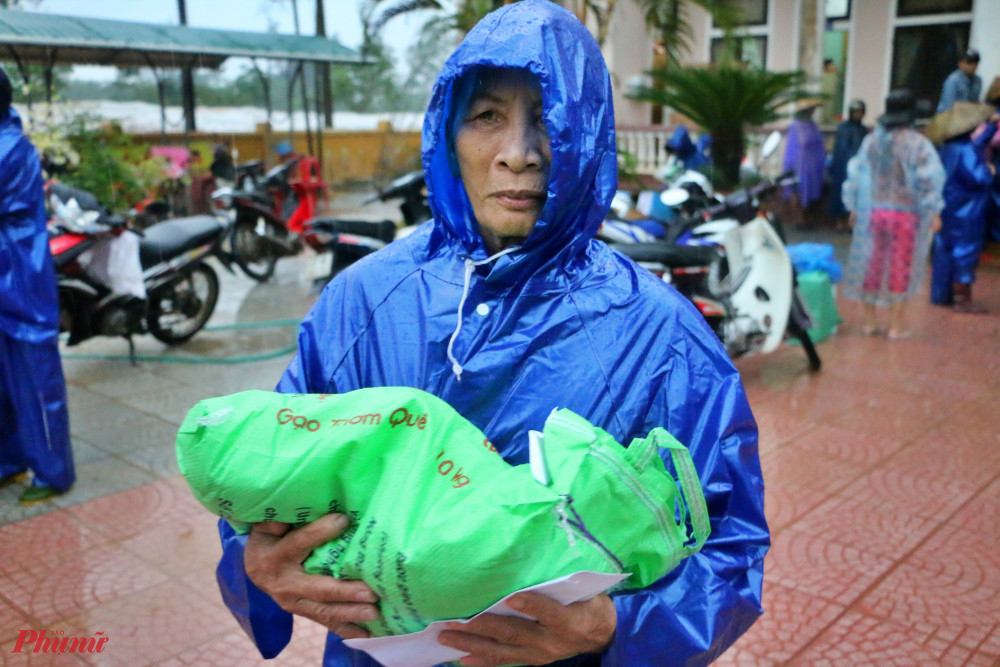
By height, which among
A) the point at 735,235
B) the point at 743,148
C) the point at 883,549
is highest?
the point at 743,148

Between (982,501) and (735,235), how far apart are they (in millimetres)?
2500

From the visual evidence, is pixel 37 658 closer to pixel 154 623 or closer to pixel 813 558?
pixel 154 623

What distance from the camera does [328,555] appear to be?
1.14 meters

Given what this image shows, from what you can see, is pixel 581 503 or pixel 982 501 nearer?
pixel 581 503

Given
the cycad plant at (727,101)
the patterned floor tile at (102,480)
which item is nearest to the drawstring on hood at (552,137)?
the patterned floor tile at (102,480)

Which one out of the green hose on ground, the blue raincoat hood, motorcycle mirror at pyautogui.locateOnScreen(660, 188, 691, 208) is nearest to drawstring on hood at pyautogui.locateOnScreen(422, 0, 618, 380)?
the blue raincoat hood

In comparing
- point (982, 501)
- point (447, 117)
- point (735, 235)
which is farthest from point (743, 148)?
point (447, 117)

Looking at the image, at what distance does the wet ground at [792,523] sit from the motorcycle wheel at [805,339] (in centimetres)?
9

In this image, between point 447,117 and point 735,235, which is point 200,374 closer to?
point 735,235

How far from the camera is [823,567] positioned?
3467mm

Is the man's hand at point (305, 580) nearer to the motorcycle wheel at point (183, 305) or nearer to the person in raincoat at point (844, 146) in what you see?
the motorcycle wheel at point (183, 305)

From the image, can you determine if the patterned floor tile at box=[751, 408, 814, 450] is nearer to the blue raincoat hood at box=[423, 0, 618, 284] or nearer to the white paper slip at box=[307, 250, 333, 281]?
the white paper slip at box=[307, 250, 333, 281]

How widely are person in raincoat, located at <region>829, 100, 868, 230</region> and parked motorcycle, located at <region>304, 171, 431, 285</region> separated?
7411 millimetres

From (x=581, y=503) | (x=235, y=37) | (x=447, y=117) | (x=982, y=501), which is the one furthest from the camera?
(x=235, y=37)
